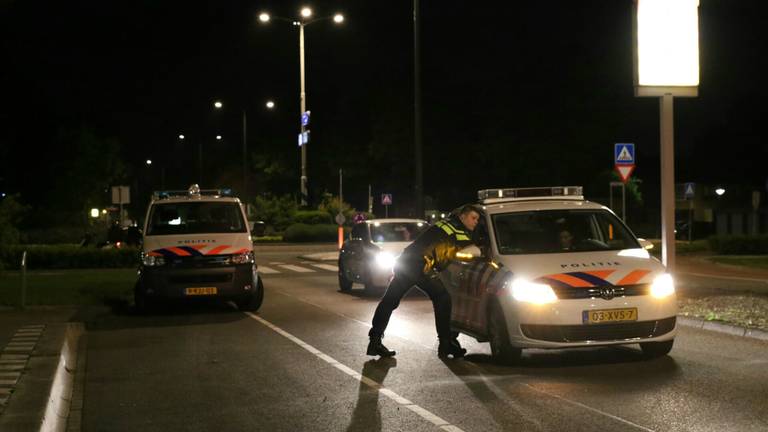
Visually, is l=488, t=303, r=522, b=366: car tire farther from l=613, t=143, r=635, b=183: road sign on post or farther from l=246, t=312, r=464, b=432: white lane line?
l=613, t=143, r=635, b=183: road sign on post

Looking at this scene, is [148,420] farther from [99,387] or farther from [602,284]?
[602,284]

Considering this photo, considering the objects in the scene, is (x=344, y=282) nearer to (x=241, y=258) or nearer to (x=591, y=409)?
(x=241, y=258)

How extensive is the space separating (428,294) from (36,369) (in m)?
4.15

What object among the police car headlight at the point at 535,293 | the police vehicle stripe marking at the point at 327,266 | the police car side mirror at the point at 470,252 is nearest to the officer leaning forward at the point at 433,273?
the police car side mirror at the point at 470,252

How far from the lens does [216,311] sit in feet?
58.6

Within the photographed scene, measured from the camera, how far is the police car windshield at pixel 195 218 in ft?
58.3

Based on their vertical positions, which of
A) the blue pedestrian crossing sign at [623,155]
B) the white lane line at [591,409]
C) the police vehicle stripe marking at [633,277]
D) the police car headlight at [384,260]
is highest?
the blue pedestrian crossing sign at [623,155]

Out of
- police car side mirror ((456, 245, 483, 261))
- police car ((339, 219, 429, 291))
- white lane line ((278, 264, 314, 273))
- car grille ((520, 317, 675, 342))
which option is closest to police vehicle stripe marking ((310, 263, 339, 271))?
white lane line ((278, 264, 314, 273))

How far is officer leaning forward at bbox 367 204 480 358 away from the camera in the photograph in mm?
11250

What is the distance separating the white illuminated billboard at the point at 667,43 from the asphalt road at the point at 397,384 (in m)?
4.52

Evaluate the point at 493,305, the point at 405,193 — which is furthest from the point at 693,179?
the point at 493,305

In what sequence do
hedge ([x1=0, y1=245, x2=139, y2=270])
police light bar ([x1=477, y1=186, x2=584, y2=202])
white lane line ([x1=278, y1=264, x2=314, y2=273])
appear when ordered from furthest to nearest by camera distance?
1. hedge ([x1=0, y1=245, x2=139, y2=270])
2. white lane line ([x1=278, y1=264, x2=314, y2=273])
3. police light bar ([x1=477, y1=186, x2=584, y2=202])

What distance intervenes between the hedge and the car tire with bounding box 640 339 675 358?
22.6 m

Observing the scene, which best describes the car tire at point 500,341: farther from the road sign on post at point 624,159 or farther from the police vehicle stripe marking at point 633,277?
the road sign on post at point 624,159
